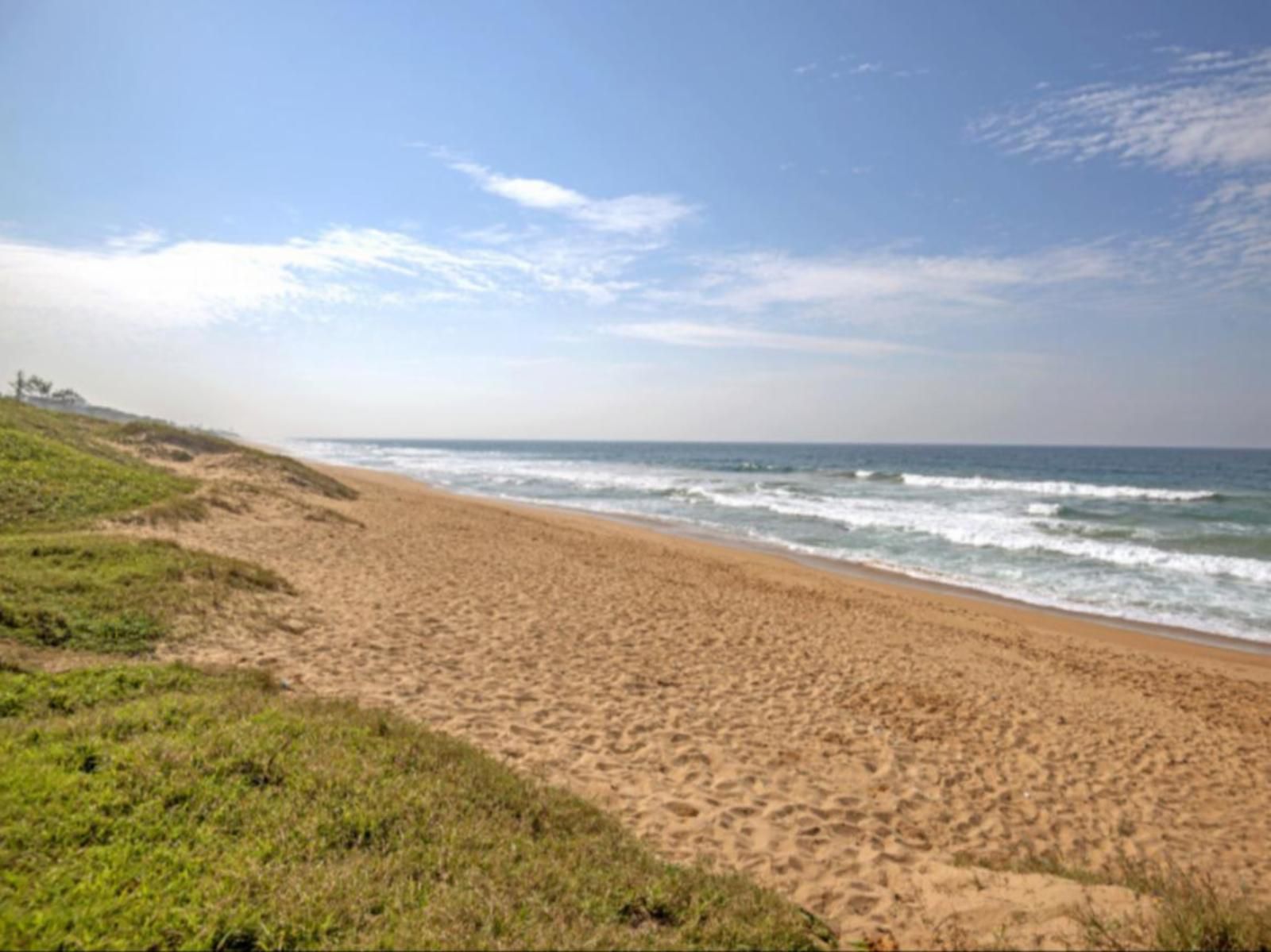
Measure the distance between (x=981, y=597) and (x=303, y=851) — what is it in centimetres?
1818

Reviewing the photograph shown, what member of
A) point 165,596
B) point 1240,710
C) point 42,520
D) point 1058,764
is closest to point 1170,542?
point 1240,710

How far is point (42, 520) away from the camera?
1215 centimetres

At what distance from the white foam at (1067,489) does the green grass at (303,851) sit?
49156 millimetres

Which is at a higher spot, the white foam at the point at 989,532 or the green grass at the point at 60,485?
the green grass at the point at 60,485

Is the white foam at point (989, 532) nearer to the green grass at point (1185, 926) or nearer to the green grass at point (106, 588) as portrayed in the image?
the green grass at point (1185, 926)

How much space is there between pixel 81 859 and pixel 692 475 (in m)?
60.6

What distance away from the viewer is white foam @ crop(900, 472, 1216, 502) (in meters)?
44.4

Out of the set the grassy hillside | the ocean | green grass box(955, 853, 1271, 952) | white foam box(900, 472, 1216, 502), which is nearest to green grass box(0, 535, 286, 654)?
the grassy hillside

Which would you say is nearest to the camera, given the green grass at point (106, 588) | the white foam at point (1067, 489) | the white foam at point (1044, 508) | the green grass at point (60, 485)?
the green grass at point (106, 588)

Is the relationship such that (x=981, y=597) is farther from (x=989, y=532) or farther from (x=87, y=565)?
(x=87, y=565)

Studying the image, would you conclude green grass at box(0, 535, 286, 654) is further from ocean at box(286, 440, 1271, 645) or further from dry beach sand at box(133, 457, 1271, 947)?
ocean at box(286, 440, 1271, 645)

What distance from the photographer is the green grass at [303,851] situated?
309 centimetres

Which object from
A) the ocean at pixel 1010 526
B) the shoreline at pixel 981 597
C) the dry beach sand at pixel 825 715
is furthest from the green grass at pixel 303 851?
the ocean at pixel 1010 526

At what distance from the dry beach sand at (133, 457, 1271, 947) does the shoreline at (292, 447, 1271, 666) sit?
0.37 metres
